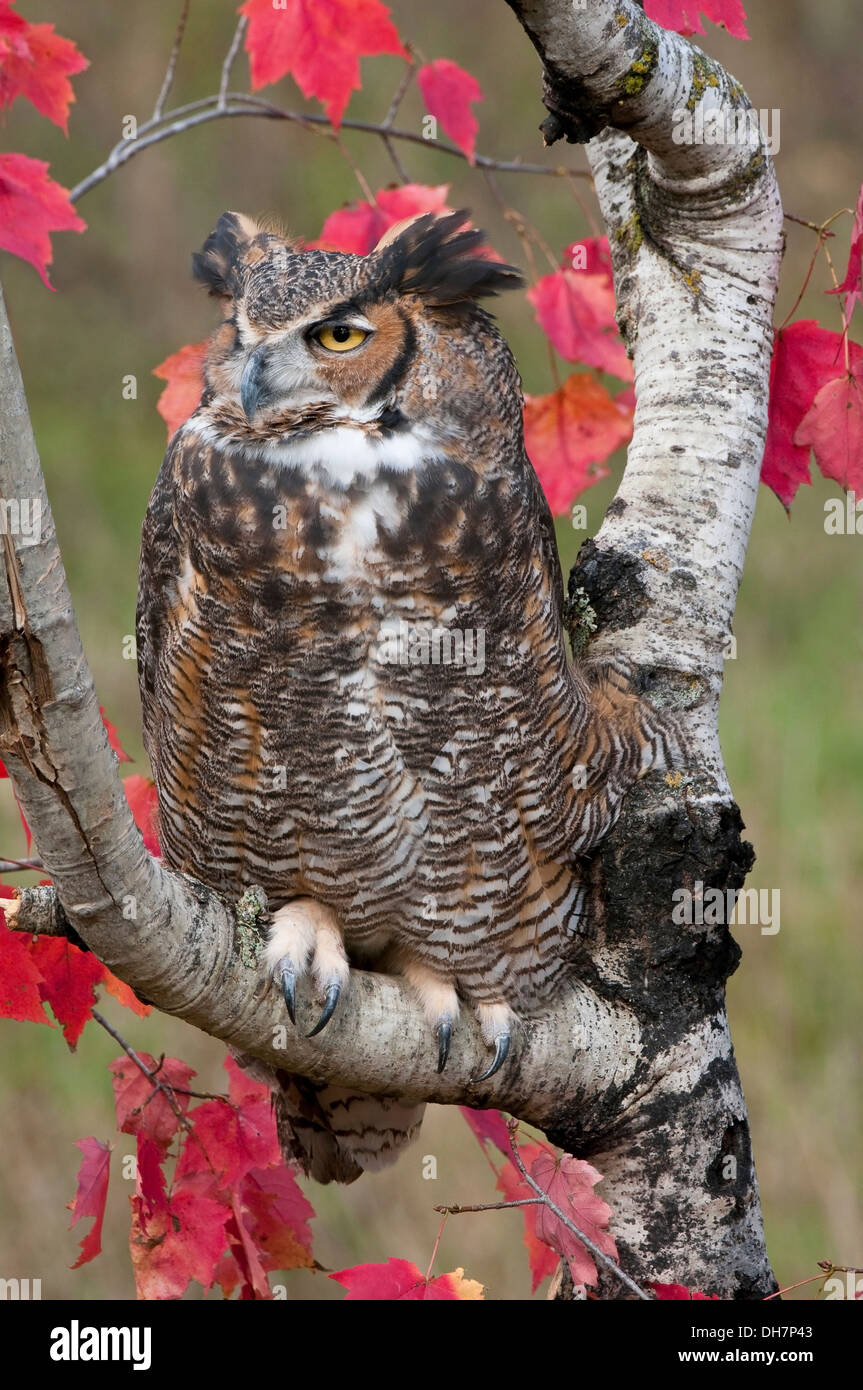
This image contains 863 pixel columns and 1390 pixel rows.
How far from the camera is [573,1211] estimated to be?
148 cm

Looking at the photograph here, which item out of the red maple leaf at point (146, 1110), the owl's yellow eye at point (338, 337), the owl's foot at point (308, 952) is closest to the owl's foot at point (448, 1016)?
the owl's foot at point (308, 952)

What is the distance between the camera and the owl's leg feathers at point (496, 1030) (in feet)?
5.19

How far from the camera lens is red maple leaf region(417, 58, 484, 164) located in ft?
7.07

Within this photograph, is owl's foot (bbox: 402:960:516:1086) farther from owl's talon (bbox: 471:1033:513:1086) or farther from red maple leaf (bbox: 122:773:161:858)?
red maple leaf (bbox: 122:773:161:858)

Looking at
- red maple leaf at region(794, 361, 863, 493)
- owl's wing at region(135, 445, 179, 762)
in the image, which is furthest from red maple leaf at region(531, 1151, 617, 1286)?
red maple leaf at region(794, 361, 863, 493)

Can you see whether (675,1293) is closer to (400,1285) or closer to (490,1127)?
(400,1285)

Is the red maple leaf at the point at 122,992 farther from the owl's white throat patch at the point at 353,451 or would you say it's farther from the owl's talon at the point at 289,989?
the owl's white throat patch at the point at 353,451

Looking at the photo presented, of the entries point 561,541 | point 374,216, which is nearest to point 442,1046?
point 374,216

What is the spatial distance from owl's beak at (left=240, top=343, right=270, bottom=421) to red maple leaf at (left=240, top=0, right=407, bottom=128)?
19.4 inches

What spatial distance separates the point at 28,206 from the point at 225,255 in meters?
0.24

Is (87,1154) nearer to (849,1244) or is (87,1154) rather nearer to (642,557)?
(642,557)

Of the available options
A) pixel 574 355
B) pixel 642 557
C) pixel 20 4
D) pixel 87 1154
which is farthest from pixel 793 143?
pixel 87 1154

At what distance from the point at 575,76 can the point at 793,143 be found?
5704 mm
